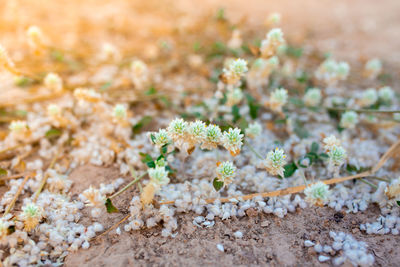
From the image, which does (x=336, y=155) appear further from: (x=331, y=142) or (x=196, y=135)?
(x=196, y=135)

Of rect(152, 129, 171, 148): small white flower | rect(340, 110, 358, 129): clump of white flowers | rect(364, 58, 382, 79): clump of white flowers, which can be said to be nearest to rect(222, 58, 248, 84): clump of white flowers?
rect(152, 129, 171, 148): small white flower

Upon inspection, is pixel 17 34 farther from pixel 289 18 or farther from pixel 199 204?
pixel 289 18

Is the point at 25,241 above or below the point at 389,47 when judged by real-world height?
below

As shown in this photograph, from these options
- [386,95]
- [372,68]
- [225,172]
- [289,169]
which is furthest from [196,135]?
[372,68]

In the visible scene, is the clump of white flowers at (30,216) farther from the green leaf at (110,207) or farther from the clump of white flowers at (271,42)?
the clump of white flowers at (271,42)

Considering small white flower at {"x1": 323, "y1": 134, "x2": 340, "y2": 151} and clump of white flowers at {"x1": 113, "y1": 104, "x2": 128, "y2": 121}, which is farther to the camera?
clump of white flowers at {"x1": 113, "y1": 104, "x2": 128, "y2": 121}

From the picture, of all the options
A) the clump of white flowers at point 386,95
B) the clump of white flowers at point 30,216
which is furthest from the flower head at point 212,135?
the clump of white flowers at point 386,95

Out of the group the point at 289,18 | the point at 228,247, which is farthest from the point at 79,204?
the point at 289,18

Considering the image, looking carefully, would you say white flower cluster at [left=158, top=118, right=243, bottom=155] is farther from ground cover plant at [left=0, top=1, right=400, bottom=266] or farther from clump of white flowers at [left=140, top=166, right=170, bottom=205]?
clump of white flowers at [left=140, top=166, right=170, bottom=205]

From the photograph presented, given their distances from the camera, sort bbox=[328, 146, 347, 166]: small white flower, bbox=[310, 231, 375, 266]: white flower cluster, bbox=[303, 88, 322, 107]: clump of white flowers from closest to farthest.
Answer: bbox=[310, 231, 375, 266]: white flower cluster < bbox=[328, 146, 347, 166]: small white flower < bbox=[303, 88, 322, 107]: clump of white flowers
